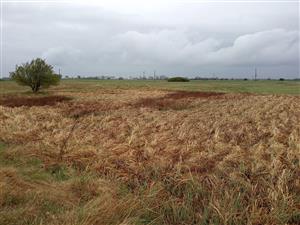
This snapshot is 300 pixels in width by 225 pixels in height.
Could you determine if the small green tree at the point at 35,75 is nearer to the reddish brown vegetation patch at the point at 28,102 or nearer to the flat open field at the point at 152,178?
the reddish brown vegetation patch at the point at 28,102

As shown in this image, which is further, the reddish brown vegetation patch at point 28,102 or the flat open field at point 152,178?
the reddish brown vegetation patch at point 28,102

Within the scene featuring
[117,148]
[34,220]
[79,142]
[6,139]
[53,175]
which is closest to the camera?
[34,220]

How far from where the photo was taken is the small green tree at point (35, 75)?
45.1 m

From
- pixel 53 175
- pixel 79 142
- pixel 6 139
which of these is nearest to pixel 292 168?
pixel 53 175

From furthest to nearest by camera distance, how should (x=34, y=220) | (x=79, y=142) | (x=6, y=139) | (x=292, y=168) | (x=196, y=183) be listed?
(x=6, y=139) < (x=79, y=142) < (x=292, y=168) < (x=196, y=183) < (x=34, y=220)

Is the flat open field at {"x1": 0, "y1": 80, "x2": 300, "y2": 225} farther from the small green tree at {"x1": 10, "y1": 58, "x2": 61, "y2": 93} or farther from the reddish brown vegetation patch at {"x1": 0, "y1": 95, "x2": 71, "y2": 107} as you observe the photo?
the small green tree at {"x1": 10, "y1": 58, "x2": 61, "y2": 93}

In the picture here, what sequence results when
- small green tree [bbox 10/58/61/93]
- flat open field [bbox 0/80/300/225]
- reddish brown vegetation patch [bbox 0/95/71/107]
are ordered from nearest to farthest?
flat open field [bbox 0/80/300/225] < reddish brown vegetation patch [bbox 0/95/71/107] < small green tree [bbox 10/58/61/93]

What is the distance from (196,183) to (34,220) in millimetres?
2853

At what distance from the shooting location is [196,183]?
21.1ft

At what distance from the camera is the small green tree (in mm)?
45125

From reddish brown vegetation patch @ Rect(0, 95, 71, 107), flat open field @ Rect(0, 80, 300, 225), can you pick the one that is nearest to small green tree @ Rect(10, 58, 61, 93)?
reddish brown vegetation patch @ Rect(0, 95, 71, 107)

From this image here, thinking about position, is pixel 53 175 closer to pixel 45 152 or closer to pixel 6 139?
pixel 45 152

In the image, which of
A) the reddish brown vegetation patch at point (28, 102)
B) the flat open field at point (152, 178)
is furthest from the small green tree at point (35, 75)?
the flat open field at point (152, 178)

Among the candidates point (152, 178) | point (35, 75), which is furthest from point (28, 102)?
point (152, 178)
